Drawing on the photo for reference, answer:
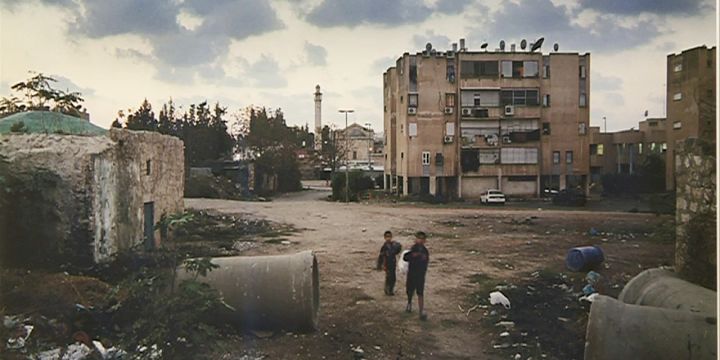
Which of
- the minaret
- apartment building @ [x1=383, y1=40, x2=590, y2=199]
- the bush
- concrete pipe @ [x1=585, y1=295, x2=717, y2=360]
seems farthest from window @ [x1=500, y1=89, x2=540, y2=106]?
concrete pipe @ [x1=585, y1=295, x2=717, y2=360]

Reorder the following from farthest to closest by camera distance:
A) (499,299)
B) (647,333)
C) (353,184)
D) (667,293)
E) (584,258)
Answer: (353,184), (584,258), (499,299), (667,293), (647,333)

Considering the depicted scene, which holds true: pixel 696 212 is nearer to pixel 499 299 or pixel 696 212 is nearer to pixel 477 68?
pixel 499 299

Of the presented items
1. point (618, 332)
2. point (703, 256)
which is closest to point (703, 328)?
point (618, 332)

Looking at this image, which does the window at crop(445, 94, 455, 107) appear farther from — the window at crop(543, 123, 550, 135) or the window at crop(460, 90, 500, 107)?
the window at crop(543, 123, 550, 135)

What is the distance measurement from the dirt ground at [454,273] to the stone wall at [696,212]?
264 millimetres

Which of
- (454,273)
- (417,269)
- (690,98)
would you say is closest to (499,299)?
(454,273)

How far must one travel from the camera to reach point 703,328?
8.26 ft

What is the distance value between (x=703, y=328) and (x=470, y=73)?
2.04 meters

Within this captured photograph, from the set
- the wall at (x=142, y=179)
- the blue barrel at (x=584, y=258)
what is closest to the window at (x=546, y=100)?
the blue barrel at (x=584, y=258)

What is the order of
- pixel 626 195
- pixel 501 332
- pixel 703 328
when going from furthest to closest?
1. pixel 626 195
2. pixel 501 332
3. pixel 703 328

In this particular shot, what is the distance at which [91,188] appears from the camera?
Result: 3975 millimetres

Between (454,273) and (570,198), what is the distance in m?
0.94

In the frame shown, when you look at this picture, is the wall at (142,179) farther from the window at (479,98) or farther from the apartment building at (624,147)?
the apartment building at (624,147)

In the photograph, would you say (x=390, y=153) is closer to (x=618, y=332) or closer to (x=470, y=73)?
(x=470, y=73)
